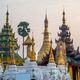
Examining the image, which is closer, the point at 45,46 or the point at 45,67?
the point at 45,67

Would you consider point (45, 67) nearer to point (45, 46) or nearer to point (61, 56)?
point (61, 56)

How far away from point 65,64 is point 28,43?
11.5 feet

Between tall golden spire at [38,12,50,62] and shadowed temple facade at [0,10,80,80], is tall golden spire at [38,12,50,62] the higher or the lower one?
the higher one

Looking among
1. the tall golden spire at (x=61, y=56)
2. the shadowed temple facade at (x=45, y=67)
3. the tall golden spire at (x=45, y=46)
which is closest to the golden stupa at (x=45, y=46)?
the tall golden spire at (x=45, y=46)

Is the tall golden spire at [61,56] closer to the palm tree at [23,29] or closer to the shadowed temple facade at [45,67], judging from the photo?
the shadowed temple facade at [45,67]

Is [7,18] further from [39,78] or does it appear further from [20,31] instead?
[39,78]

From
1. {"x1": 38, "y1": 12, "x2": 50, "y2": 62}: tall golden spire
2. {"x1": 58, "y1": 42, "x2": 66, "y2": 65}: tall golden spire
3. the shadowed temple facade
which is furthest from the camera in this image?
{"x1": 38, "y1": 12, "x2": 50, "y2": 62}: tall golden spire

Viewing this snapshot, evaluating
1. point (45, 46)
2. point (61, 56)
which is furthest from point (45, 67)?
point (45, 46)

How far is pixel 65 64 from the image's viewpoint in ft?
131

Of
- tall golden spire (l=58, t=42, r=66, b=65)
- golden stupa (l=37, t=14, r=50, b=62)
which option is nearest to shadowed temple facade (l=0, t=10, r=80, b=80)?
tall golden spire (l=58, t=42, r=66, b=65)

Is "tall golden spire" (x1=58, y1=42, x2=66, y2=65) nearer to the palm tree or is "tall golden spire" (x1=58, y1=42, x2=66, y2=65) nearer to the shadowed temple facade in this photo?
the shadowed temple facade

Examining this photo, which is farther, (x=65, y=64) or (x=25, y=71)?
(x=65, y=64)

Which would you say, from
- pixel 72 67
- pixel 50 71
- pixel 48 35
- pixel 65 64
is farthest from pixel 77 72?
pixel 48 35

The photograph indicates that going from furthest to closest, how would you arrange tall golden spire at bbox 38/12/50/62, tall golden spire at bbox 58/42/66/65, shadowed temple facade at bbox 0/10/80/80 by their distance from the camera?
tall golden spire at bbox 38/12/50/62, tall golden spire at bbox 58/42/66/65, shadowed temple facade at bbox 0/10/80/80
